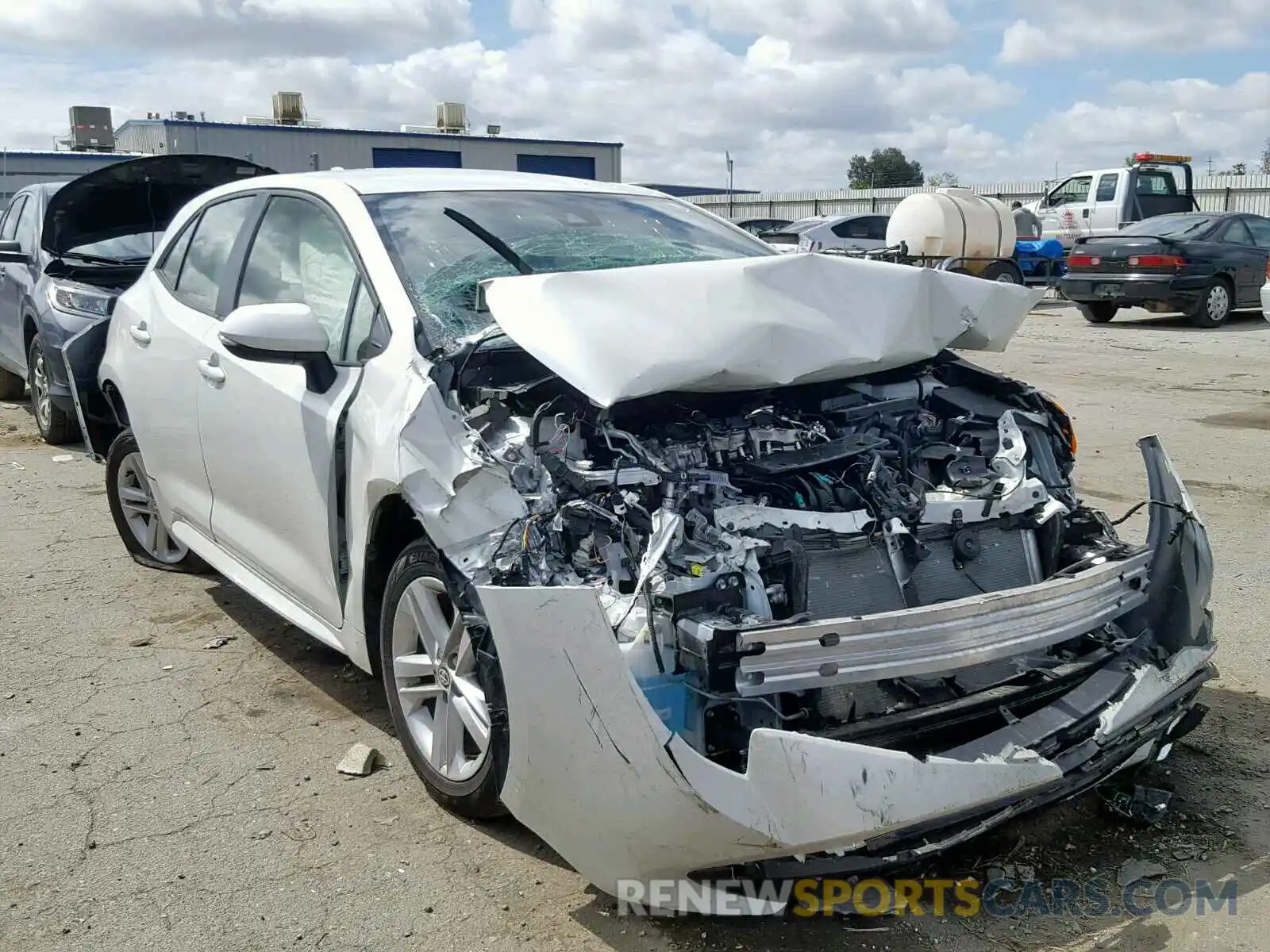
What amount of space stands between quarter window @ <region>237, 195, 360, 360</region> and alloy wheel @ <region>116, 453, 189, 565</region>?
5.64ft

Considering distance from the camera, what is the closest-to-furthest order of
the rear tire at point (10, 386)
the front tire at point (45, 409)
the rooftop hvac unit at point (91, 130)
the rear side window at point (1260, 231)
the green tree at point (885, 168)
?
the front tire at point (45, 409) < the rear tire at point (10, 386) < the rear side window at point (1260, 231) < the rooftop hvac unit at point (91, 130) < the green tree at point (885, 168)

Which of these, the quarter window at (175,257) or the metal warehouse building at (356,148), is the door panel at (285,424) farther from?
the metal warehouse building at (356,148)

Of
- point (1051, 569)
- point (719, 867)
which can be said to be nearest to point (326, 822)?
point (719, 867)

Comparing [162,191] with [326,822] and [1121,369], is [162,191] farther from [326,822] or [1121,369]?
[1121,369]

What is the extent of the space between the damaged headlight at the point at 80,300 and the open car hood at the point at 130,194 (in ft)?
1.09

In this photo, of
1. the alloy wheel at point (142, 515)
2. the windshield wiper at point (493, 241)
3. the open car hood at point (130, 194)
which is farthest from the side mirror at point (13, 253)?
the windshield wiper at point (493, 241)

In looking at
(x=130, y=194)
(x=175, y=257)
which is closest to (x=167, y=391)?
(x=175, y=257)

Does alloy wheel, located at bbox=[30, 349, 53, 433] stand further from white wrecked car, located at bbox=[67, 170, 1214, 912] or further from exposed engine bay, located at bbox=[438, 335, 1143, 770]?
exposed engine bay, located at bbox=[438, 335, 1143, 770]

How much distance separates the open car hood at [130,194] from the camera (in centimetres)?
692

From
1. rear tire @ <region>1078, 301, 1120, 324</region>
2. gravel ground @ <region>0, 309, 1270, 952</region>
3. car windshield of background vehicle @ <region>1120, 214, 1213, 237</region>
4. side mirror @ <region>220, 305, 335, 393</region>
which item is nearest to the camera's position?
gravel ground @ <region>0, 309, 1270, 952</region>

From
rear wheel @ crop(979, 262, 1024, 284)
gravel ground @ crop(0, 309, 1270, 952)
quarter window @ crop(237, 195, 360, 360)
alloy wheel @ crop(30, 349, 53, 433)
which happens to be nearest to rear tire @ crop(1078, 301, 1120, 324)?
rear wheel @ crop(979, 262, 1024, 284)

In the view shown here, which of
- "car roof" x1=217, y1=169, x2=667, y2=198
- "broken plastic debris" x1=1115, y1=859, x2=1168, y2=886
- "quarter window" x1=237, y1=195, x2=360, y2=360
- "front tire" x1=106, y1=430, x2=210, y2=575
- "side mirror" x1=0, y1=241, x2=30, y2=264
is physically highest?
"car roof" x1=217, y1=169, x2=667, y2=198

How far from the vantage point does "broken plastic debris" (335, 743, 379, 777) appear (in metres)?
3.52

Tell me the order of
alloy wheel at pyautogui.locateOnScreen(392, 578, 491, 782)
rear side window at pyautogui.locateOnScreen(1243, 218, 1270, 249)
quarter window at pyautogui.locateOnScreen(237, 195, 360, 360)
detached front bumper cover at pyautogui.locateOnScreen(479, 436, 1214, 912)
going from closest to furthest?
1. detached front bumper cover at pyautogui.locateOnScreen(479, 436, 1214, 912)
2. alloy wheel at pyautogui.locateOnScreen(392, 578, 491, 782)
3. quarter window at pyautogui.locateOnScreen(237, 195, 360, 360)
4. rear side window at pyautogui.locateOnScreen(1243, 218, 1270, 249)
